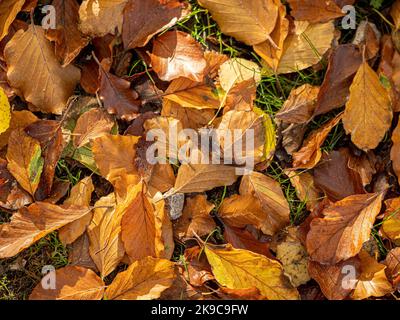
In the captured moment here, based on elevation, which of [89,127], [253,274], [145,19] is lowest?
[253,274]

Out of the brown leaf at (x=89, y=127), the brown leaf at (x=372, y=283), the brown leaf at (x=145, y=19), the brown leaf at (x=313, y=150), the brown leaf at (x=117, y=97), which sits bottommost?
the brown leaf at (x=372, y=283)

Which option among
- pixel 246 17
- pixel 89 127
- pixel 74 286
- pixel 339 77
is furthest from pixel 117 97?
pixel 339 77

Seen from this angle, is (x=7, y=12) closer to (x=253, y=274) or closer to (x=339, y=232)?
(x=253, y=274)

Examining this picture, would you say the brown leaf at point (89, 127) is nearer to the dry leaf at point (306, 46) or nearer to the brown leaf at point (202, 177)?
the brown leaf at point (202, 177)

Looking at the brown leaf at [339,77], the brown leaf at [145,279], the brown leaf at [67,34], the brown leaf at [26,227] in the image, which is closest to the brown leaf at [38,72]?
the brown leaf at [67,34]

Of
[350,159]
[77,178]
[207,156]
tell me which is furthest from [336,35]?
[77,178]
